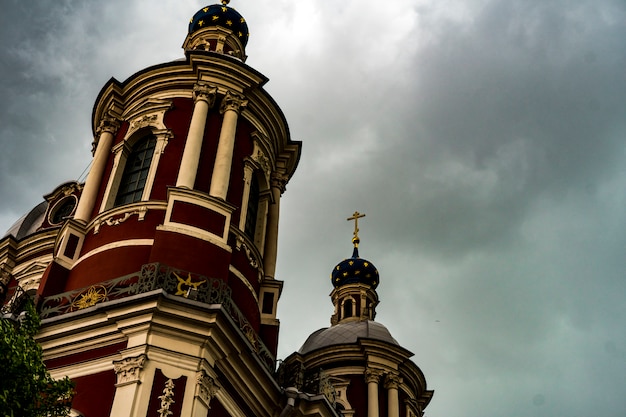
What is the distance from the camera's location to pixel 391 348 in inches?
1117

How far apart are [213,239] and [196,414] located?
3.96 m

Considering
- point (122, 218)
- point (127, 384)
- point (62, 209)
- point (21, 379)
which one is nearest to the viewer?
point (21, 379)

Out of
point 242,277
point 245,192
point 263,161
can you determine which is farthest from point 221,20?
point 242,277

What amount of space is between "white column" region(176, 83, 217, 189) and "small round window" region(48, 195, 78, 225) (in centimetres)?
688

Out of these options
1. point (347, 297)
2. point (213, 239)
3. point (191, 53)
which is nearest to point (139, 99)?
point (191, 53)

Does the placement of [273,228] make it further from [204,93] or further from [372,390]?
[372,390]

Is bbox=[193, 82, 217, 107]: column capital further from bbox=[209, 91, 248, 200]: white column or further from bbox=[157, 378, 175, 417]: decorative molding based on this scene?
bbox=[157, 378, 175, 417]: decorative molding

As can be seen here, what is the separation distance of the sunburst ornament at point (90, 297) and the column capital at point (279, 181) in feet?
21.5

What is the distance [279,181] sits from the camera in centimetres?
2095

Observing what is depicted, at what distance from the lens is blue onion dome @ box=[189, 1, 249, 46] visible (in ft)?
78.5

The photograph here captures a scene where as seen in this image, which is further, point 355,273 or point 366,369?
point 355,273

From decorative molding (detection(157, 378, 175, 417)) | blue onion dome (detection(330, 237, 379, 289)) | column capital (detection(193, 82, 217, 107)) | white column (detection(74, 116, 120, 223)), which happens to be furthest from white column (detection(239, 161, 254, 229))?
blue onion dome (detection(330, 237, 379, 289))

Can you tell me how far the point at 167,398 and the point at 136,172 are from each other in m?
6.75

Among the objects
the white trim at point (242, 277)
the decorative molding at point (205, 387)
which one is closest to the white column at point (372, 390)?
the white trim at point (242, 277)
